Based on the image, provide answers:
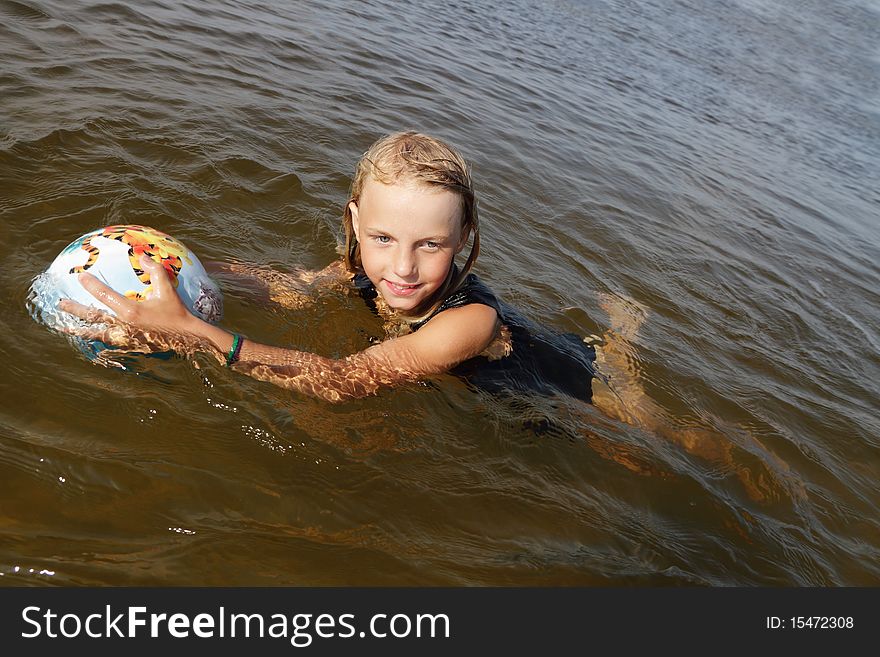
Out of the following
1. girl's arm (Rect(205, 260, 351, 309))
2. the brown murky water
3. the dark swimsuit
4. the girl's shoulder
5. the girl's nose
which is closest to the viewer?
the brown murky water

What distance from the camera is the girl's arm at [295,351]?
326 centimetres

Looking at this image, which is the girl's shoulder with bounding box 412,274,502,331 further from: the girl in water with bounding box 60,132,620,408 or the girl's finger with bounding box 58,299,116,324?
the girl's finger with bounding box 58,299,116,324

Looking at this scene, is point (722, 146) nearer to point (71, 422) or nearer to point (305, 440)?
point (305, 440)

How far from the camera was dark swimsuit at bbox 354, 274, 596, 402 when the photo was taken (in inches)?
153

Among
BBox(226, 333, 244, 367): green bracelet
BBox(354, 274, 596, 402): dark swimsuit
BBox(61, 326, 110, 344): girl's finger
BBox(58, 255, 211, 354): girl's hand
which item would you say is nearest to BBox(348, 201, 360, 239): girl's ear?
BBox(354, 274, 596, 402): dark swimsuit

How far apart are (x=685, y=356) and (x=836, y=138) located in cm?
976

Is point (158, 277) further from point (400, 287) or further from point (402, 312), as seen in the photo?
point (402, 312)

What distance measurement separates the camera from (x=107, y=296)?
3203mm

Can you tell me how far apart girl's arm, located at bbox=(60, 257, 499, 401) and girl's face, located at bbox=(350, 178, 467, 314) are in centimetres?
26

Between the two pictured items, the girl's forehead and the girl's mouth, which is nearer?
the girl's forehead

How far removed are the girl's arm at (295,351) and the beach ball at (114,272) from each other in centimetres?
4

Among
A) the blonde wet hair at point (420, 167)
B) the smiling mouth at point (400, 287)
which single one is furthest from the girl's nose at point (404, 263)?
the blonde wet hair at point (420, 167)

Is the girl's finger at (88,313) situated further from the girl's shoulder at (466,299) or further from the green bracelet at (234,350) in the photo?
the girl's shoulder at (466,299)

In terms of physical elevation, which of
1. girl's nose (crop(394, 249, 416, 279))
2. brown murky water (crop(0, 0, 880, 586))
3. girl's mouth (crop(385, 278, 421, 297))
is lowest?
brown murky water (crop(0, 0, 880, 586))
